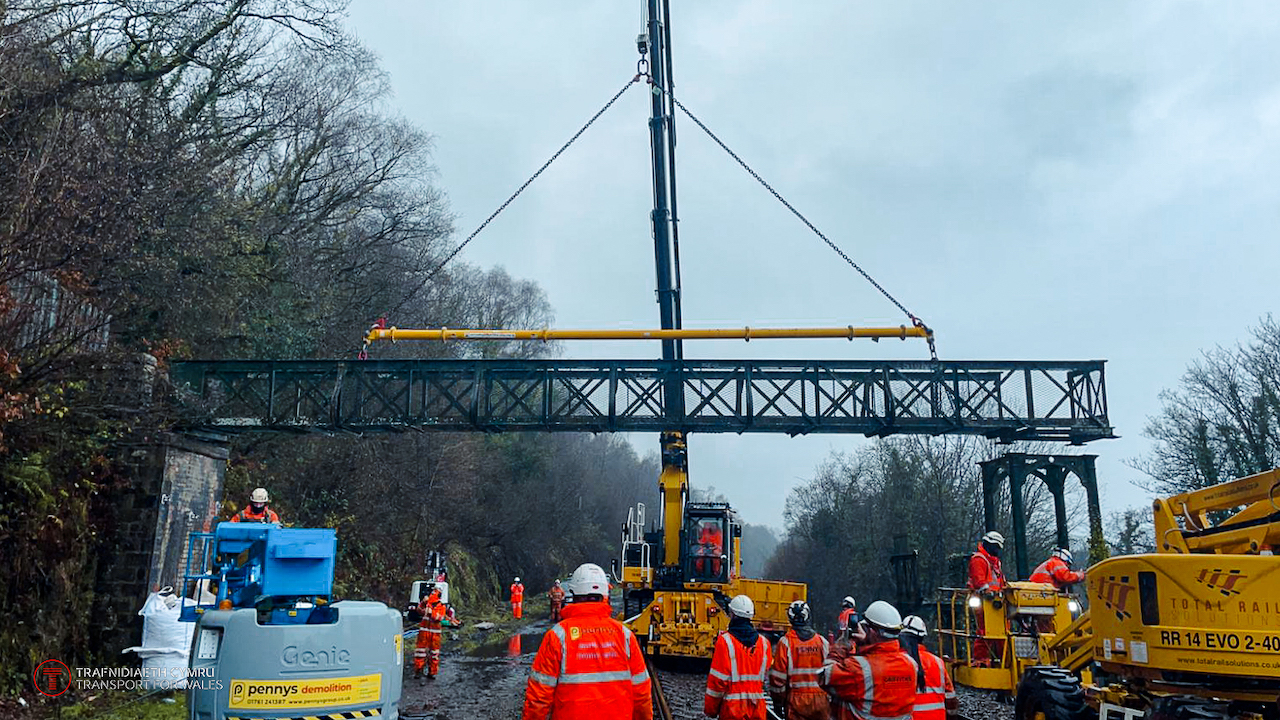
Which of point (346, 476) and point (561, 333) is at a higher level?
point (561, 333)

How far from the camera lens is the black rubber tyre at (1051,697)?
8102mm

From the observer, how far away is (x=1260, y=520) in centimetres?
732

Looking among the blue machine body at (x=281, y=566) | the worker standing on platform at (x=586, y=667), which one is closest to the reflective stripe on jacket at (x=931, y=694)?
the worker standing on platform at (x=586, y=667)

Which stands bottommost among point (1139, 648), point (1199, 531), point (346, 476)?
point (1139, 648)

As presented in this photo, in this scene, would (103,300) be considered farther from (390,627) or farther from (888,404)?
(888,404)

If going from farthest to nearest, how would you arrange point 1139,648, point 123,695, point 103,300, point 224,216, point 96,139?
point 224,216, point 103,300, point 96,139, point 123,695, point 1139,648

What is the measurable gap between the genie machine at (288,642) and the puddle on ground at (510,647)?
14.6 metres

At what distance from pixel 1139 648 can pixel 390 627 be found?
19.7 ft

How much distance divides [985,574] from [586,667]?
8.74 m

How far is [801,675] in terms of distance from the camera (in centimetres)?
697

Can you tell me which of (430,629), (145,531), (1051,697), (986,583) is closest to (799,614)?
(1051,697)

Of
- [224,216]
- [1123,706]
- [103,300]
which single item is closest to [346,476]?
[224,216]

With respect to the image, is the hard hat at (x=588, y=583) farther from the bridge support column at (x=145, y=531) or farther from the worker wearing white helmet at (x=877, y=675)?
the bridge support column at (x=145, y=531)

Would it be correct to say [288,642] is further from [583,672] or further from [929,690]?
[929,690]
